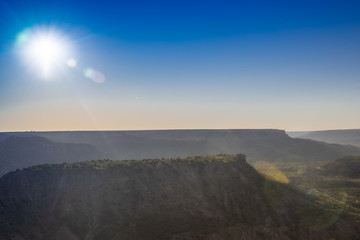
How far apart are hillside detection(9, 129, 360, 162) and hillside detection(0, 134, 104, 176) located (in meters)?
15.2

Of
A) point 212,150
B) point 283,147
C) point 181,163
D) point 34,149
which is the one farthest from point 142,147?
point 181,163

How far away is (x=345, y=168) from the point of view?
86.9m

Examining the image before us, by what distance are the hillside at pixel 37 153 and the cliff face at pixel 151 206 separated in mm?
84939

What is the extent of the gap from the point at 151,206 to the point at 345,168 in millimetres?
79932

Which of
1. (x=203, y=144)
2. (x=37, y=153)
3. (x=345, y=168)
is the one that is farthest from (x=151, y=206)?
(x=203, y=144)

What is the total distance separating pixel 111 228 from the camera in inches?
1299

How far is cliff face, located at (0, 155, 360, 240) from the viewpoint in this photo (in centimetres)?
3272

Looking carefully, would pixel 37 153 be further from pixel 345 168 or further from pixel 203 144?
pixel 345 168

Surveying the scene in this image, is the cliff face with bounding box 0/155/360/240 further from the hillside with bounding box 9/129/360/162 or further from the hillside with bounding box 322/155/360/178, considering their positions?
the hillside with bounding box 9/129/360/162

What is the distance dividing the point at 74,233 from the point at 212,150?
Result: 11805 centimetres

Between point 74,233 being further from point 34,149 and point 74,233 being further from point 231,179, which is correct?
point 34,149

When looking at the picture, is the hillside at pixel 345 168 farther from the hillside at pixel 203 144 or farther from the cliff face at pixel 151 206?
the cliff face at pixel 151 206

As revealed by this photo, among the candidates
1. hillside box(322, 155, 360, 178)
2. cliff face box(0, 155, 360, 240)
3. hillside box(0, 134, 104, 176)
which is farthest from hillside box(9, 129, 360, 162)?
cliff face box(0, 155, 360, 240)

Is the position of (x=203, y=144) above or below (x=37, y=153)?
above
